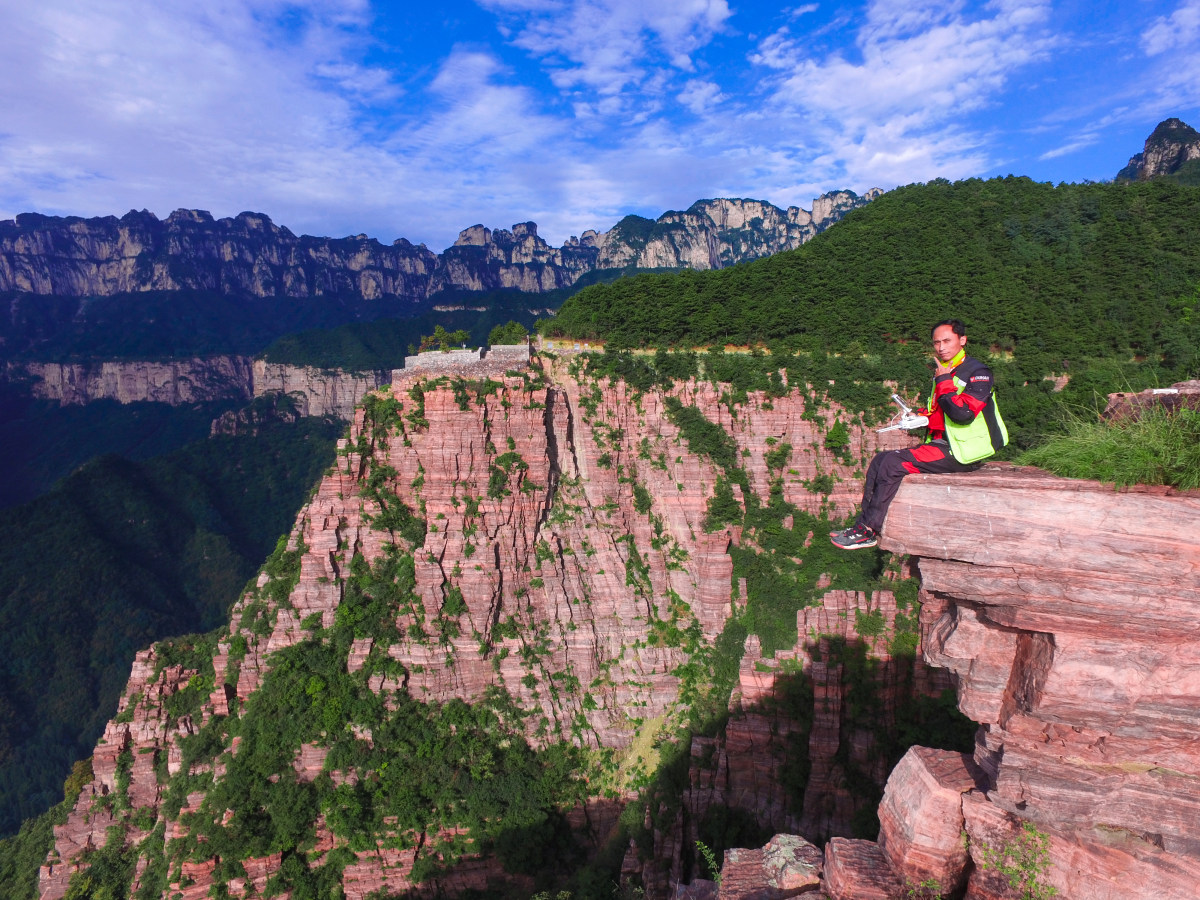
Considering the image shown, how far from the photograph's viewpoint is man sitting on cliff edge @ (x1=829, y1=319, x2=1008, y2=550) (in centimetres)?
819

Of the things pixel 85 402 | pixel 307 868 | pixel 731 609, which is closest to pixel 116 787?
pixel 307 868

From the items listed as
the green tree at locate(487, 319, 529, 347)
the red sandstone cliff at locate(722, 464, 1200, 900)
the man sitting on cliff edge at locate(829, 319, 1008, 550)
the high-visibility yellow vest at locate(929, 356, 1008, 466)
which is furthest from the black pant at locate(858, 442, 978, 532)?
the green tree at locate(487, 319, 529, 347)

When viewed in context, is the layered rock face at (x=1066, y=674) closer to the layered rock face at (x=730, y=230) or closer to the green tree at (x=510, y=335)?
the green tree at (x=510, y=335)

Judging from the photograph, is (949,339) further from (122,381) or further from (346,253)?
(346,253)

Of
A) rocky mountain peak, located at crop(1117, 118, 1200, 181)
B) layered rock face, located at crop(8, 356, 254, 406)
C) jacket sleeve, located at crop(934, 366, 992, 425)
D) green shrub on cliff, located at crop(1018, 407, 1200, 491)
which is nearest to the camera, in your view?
green shrub on cliff, located at crop(1018, 407, 1200, 491)

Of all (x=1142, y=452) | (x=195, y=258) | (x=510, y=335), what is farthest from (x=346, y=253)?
(x=1142, y=452)

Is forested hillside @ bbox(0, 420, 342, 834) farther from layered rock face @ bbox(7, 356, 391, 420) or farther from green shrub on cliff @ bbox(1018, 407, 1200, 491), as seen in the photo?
green shrub on cliff @ bbox(1018, 407, 1200, 491)

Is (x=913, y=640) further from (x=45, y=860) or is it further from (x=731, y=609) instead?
(x=45, y=860)

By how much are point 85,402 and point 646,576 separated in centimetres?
15215

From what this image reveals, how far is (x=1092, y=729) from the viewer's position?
7422 mm

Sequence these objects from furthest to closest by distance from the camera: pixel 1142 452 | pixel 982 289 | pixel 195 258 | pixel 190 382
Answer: pixel 195 258 → pixel 190 382 → pixel 982 289 → pixel 1142 452

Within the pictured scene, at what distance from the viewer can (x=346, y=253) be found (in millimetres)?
196625

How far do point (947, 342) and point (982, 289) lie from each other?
35.8 meters

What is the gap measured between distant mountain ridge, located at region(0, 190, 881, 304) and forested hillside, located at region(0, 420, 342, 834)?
107 meters
